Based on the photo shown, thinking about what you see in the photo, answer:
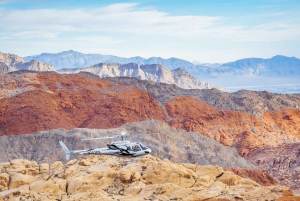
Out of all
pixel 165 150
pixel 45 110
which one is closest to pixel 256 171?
pixel 165 150

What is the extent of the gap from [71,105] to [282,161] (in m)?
44.9

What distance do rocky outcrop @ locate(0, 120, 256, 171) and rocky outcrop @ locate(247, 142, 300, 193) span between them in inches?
222

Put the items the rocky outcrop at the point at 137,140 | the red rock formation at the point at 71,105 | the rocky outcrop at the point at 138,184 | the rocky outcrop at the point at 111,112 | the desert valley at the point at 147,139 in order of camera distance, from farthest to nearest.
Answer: the rocky outcrop at the point at 111,112
the red rock formation at the point at 71,105
the rocky outcrop at the point at 137,140
the desert valley at the point at 147,139
the rocky outcrop at the point at 138,184

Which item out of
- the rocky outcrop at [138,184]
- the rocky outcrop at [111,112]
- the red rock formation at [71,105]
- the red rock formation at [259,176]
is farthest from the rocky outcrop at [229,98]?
the rocky outcrop at [138,184]

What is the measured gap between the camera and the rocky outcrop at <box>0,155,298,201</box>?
29.2 m

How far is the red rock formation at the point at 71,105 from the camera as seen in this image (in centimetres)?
8038

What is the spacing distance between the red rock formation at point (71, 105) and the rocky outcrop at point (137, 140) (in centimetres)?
1548

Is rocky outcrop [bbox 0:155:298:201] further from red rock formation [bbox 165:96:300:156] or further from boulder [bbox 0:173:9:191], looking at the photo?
red rock formation [bbox 165:96:300:156]

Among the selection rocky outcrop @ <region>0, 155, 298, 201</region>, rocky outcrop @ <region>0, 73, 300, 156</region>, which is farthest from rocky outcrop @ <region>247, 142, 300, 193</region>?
rocky outcrop @ <region>0, 155, 298, 201</region>

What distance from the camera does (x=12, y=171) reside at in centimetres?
3678

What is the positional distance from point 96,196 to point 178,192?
5.94m

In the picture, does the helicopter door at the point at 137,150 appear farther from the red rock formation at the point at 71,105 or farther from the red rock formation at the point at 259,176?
the red rock formation at the point at 71,105

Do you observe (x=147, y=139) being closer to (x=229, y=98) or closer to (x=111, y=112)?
(x=111, y=112)

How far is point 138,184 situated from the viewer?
Result: 31.9 meters
